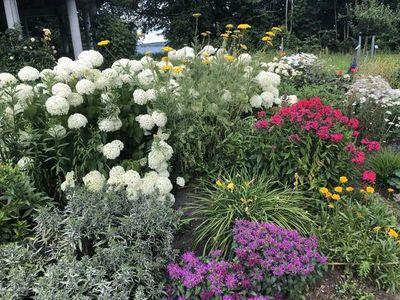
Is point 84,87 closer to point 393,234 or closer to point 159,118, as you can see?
point 159,118

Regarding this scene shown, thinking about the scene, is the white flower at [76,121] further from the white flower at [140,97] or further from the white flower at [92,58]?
→ the white flower at [92,58]

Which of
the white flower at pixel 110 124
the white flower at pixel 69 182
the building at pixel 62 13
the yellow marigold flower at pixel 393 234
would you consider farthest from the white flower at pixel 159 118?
the building at pixel 62 13

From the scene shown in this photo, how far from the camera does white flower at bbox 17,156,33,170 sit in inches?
108

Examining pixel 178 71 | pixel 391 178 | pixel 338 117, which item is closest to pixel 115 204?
pixel 178 71

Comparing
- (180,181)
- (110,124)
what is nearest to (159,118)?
(110,124)

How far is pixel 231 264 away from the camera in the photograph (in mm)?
2283

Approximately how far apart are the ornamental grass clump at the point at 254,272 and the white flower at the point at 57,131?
4.07 feet

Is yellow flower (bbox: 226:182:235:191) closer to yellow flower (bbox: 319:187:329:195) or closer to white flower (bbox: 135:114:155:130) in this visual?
yellow flower (bbox: 319:187:329:195)

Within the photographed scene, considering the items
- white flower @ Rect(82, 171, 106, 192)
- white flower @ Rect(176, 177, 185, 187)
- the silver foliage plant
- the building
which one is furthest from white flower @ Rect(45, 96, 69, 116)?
the building

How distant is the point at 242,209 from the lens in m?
2.75

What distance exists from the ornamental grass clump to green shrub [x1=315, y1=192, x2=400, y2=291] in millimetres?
396

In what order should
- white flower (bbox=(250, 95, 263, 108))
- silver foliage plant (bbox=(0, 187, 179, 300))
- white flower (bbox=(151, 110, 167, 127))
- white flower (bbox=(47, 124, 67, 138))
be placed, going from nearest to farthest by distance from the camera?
silver foliage plant (bbox=(0, 187, 179, 300)), white flower (bbox=(47, 124, 67, 138)), white flower (bbox=(151, 110, 167, 127)), white flower (bbox=(250, 95, 263, 108))

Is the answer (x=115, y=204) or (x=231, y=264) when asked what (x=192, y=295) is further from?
(x=115, y=204)

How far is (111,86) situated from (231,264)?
1654mm
